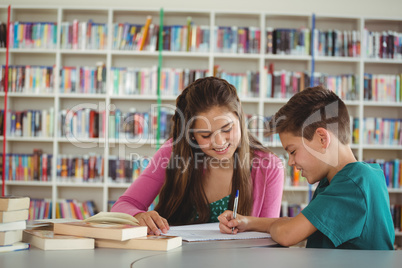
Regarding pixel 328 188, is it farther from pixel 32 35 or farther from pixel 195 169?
pixel 32 35

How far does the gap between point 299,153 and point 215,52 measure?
2605 mm

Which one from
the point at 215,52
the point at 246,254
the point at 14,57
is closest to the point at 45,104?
the point at 14,57

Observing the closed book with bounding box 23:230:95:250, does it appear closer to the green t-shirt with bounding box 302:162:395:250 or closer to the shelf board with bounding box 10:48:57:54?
the green t-shirt with bounding box 302:162:395:250

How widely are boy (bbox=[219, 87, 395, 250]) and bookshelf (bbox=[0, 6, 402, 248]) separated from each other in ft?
7.90

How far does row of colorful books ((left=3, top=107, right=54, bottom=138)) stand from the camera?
146 inches

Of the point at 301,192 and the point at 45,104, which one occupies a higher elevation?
the point at 45,104

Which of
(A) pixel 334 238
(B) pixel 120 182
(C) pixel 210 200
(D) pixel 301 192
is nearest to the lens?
(A) pixel 334 238

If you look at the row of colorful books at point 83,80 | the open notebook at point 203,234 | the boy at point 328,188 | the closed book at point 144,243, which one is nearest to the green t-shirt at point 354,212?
the boy at point 328,188

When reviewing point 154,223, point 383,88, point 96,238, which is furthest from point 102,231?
point 383,88

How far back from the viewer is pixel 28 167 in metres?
3.72

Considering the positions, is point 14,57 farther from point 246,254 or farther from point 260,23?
point 246,254

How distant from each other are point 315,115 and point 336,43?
2759mm

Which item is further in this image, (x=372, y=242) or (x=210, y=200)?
(x=210, y=200)

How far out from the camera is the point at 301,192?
3973mm
